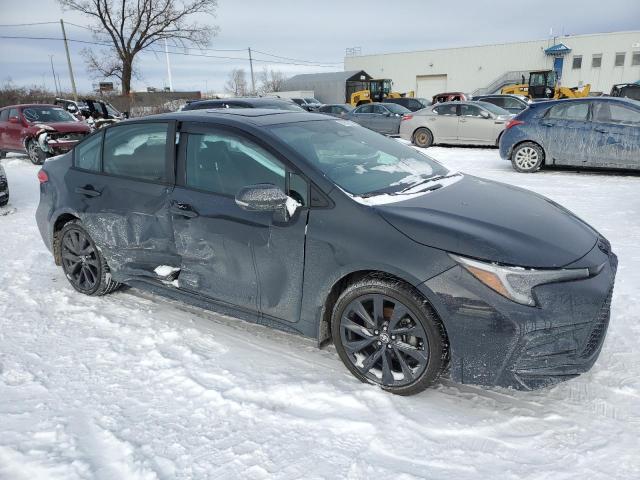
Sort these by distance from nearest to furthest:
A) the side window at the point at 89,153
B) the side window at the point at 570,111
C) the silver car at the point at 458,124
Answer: the side window at the point at 89,153
the side window at the point at 570,111
the silver car at the point at 458,124

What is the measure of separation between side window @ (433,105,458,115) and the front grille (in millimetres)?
12300

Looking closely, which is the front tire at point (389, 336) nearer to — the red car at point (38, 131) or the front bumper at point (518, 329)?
the front bumper at point (518, 329)

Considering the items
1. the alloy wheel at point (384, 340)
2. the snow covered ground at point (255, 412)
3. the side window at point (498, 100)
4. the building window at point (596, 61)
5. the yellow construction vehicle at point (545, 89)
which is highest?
the building window at point (596, 61)

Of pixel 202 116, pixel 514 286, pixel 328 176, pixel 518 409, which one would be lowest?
pixel 518 409

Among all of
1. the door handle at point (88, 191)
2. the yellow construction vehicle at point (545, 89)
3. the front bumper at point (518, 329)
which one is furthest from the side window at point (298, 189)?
the yellow construction vehicle at point (545, 89)

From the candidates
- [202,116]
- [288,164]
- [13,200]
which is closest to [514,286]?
[288,164]

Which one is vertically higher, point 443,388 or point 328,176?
point 328,176

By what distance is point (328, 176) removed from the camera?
2.88 m

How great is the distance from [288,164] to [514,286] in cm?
146

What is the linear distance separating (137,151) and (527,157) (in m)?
8.15

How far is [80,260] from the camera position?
165 inches

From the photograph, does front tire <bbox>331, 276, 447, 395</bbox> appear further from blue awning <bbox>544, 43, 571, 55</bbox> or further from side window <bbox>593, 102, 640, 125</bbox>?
blue awning <bbox>544, 43, 571, 55</bbox>

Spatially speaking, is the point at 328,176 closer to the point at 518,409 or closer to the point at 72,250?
the point at 518,409

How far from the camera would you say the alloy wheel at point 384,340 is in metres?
2.60
